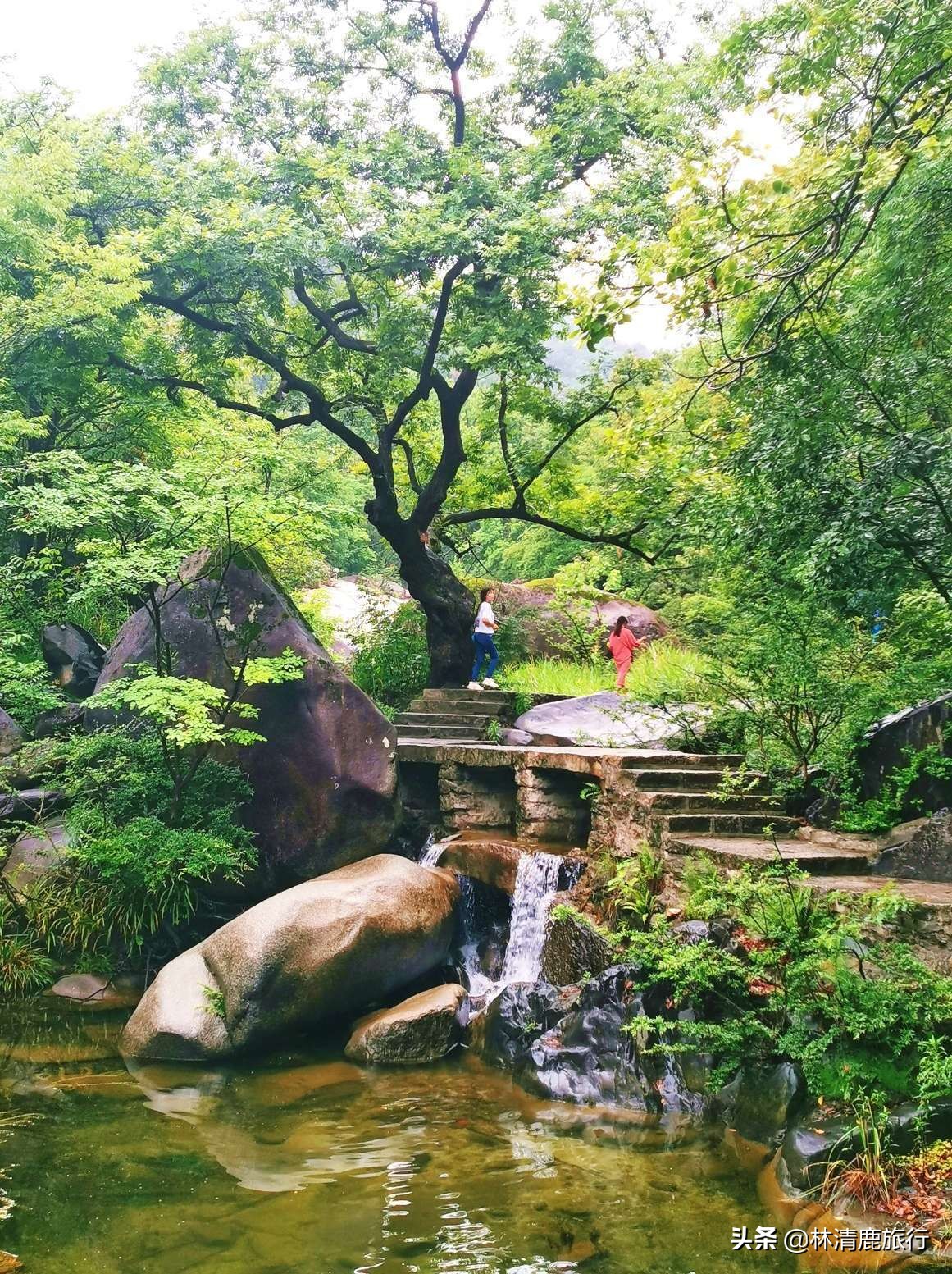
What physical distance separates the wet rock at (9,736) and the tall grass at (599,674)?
6240 mm

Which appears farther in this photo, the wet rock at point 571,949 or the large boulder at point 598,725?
the large boulder at point 598,725

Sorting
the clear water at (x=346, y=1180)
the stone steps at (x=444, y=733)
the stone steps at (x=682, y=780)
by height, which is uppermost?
the stone steps at (x=444, y=733)

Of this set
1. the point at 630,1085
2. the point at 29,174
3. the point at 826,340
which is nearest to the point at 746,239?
the point at 826,340

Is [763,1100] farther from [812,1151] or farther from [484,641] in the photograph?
[484,641]

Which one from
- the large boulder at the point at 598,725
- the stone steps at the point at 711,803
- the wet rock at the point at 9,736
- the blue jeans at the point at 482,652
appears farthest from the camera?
the blue jeans at the point at 482,652

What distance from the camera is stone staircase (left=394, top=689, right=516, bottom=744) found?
1175 centimetres

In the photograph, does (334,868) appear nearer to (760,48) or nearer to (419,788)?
(419,788)

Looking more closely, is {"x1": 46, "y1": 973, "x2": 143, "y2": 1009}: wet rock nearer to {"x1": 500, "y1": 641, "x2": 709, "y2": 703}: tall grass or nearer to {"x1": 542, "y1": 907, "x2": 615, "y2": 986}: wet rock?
{"x1": 542, "y1": 907, "x2": 615, "y2": 986}: wet rock

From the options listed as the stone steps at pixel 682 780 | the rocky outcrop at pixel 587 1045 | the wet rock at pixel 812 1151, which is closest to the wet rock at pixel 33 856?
the rocky outcrop at pixel 587 1045

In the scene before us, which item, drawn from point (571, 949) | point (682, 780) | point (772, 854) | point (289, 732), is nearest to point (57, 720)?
point (289, 732)

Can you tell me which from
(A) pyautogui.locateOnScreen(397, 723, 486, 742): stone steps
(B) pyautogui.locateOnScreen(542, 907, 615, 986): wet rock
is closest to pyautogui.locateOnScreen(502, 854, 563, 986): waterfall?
(B) pyautogui.locateOnScreen(542, 907, 615, 986): wet rock

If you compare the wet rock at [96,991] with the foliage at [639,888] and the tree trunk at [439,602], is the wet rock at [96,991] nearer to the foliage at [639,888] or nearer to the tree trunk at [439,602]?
the foliage at [639,888]

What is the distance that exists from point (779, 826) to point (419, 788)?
4.57 m

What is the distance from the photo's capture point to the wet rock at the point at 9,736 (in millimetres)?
10102
